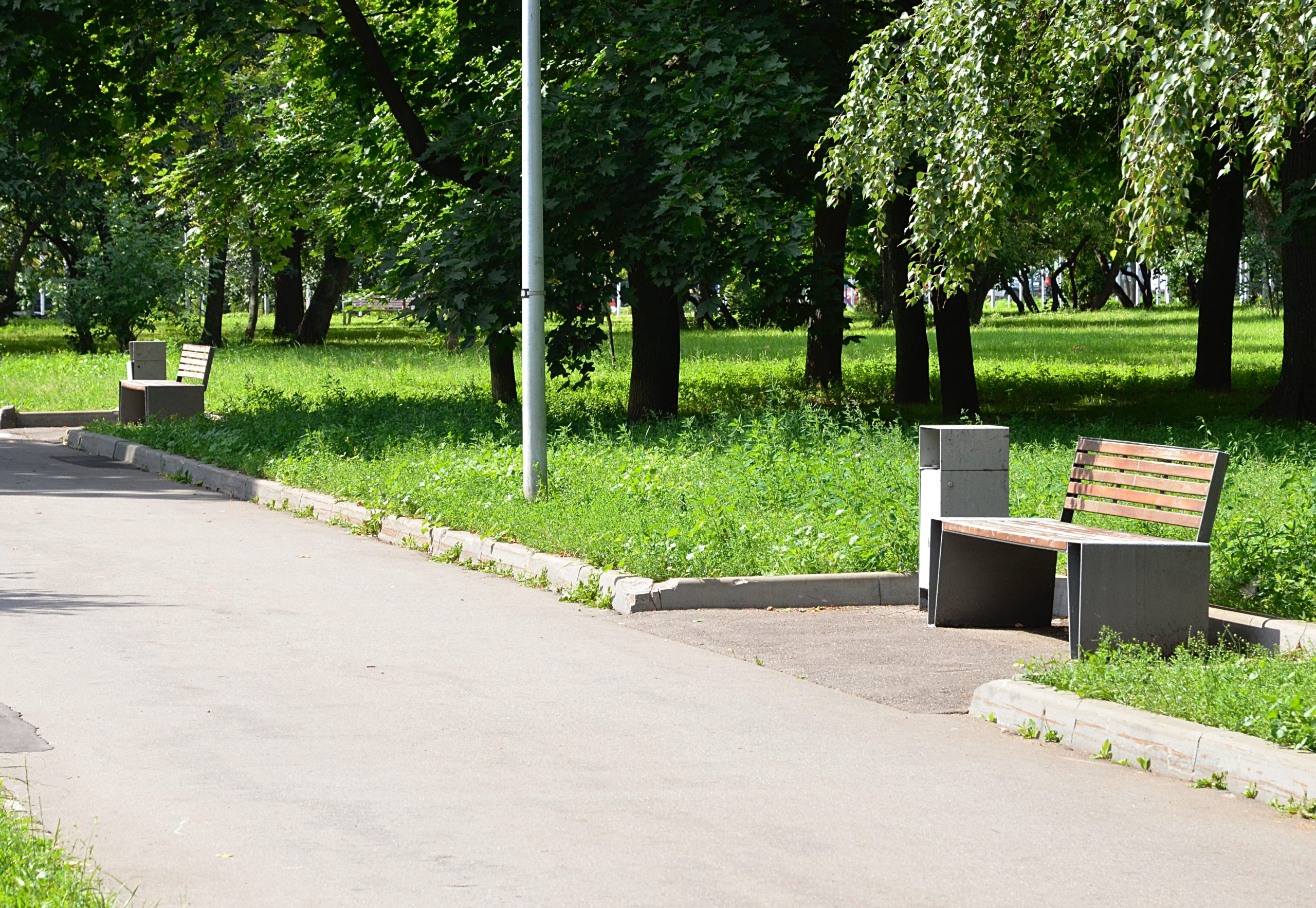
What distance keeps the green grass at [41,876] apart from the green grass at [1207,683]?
4122 mm

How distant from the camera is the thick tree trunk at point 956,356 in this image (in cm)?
2069

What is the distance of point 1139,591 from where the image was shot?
7.48 m

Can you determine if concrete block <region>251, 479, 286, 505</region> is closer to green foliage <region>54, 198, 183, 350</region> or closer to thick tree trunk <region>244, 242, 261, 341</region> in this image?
green foliage <region>54, 198, 183, 350</region>

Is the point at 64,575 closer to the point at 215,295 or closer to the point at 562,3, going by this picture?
the point at 562,3

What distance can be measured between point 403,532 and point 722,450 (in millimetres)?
3422

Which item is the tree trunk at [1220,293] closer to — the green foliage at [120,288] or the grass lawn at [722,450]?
the grass lawn at [722,450]

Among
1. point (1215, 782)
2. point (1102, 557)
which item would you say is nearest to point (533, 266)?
point (1102, 557)

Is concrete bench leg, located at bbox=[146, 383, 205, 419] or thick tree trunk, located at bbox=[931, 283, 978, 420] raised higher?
thick tree trunk, located at bbox=[931, 283, 978, 420]

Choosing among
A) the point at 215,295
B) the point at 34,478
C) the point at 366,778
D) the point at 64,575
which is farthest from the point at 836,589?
the point at 215,295

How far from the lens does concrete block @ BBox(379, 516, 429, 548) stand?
11758 millimetres

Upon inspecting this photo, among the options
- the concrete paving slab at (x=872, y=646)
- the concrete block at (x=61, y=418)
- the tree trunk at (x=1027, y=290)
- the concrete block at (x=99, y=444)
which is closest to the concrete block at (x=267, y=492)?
the concrete block at (x=99, y=444)

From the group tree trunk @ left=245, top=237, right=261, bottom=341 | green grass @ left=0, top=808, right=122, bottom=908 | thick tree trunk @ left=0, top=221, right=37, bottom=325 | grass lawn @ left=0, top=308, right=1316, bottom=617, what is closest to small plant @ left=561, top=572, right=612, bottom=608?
grass lawn @ left=0, top=308, right=1316, bottom=617

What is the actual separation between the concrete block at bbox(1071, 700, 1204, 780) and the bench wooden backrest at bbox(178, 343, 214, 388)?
53.8 feet

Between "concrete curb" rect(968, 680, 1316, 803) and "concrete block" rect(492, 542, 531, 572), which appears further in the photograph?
"concrete block" rect(492, 542, 531, 572)
